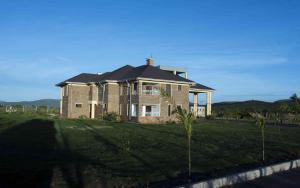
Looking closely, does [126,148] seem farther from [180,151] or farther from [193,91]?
[193,91]

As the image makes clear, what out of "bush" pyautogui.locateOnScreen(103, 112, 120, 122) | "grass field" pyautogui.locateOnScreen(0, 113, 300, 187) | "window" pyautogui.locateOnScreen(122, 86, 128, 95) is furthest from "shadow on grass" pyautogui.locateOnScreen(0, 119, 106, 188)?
"window" pyautogui.locateOnScreen(122, 86, 128, 95)

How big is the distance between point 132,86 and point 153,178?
1186 inches

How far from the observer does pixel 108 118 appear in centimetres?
4081

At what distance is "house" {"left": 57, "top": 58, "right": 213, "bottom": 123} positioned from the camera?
128ft

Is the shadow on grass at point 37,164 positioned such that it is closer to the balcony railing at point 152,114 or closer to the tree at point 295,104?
the tree at point 295,104

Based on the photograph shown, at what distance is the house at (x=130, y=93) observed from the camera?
39.0m

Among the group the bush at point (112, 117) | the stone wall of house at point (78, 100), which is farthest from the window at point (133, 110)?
the stone wall of house at point (78, 100)

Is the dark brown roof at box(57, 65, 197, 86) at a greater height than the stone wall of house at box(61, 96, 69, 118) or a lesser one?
greater

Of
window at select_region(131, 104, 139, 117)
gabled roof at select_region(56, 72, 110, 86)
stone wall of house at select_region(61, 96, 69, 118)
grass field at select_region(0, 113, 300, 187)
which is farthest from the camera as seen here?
stone wall of house at select_region(61, 96, 69, 118)

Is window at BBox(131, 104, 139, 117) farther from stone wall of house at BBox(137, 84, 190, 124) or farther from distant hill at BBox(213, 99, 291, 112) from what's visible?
distant hill at BBox(213, 99, 291, 112)

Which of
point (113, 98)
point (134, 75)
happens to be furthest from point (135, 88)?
point (113, 98)

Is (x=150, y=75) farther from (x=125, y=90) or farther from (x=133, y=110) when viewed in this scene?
(x=133, y=110)

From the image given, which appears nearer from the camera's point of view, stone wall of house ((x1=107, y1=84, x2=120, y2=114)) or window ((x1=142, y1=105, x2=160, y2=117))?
window ((x1=142, y1=105, x2=160, y2=117))

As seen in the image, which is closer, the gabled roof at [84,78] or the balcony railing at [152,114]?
the balcony railing at [152,114]
